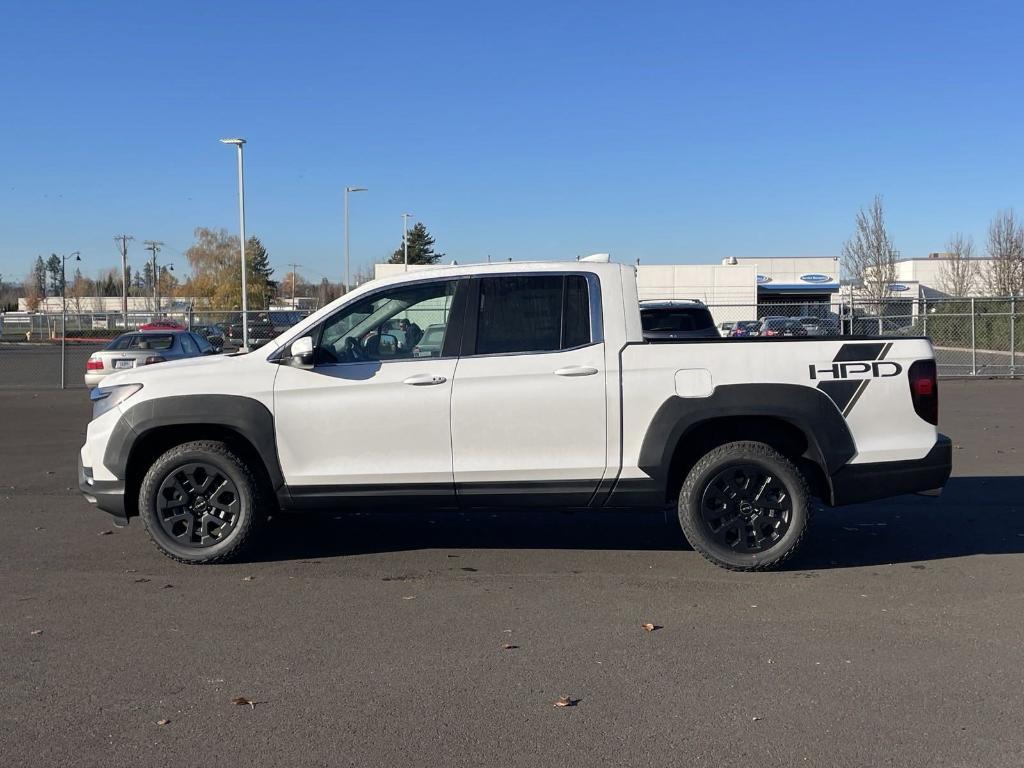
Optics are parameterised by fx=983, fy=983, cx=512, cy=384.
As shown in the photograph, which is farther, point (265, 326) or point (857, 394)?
point (265, 326)

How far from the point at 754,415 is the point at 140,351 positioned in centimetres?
1562

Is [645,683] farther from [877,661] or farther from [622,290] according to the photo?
[622,290]

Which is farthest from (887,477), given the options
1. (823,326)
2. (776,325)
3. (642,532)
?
(776,325)

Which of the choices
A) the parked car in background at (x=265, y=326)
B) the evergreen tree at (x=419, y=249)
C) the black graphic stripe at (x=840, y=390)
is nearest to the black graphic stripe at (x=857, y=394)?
the black graphic stripe at (x=840, y=390)

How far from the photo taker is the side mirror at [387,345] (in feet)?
21.0

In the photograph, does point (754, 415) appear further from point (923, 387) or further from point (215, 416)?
point (215, 416)

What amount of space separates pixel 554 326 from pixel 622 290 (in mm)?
507

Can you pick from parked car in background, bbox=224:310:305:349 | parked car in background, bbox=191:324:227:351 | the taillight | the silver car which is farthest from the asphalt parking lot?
parked car in background, bbox=191:324:227:351

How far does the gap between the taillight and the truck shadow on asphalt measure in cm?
112

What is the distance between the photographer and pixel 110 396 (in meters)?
6.49

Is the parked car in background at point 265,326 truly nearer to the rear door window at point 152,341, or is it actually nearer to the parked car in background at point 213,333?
the parked car in background at point 213,333

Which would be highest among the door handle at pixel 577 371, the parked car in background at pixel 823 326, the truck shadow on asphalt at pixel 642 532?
the parked car in background at pixel 823 326

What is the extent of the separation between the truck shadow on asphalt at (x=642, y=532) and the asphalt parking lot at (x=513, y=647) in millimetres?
34

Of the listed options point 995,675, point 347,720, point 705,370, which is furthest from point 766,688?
point 705,370
